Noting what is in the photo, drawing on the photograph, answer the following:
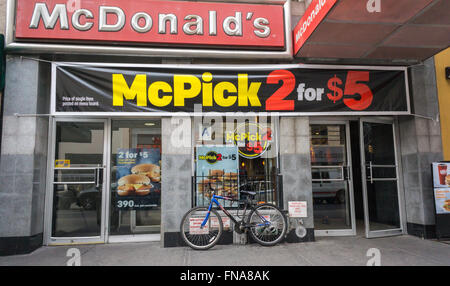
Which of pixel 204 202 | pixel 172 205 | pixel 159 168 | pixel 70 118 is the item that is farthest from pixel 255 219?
pixel 70 118

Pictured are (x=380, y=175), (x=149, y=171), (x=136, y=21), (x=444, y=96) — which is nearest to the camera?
(x=136, y=21)

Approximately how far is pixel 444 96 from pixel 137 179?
713cm

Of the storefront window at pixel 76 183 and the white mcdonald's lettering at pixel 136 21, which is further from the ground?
the white mcdonald's lettering at pixel 136 21

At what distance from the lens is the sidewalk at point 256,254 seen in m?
4.54

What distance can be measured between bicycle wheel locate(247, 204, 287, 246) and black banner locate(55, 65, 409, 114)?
6.73ft

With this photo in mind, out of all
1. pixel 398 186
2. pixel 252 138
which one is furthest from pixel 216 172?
pixel 398 186

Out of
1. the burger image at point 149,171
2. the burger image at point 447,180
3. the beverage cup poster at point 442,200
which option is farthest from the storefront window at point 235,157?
the burger image at point 447,180

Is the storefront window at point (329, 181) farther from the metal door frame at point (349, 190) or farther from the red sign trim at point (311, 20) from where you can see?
the red sign trim at point (311, 20)

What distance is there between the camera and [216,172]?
5918mm

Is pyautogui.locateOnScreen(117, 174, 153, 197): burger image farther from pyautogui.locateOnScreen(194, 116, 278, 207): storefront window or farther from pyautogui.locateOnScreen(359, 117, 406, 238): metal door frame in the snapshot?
pyautogui.locateOnScreen(359, 117, 406, 238): metal door frame

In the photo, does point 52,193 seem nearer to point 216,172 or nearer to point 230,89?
point 216,172

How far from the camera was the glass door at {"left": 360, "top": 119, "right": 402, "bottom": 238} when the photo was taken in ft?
21.0

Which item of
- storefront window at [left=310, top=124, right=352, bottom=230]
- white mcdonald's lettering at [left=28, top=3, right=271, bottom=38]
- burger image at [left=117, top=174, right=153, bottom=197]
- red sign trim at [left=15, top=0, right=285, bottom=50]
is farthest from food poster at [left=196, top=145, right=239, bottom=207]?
Answer: white mcdonald's lettering at [left=28, top=3, right=271, bottom=38]

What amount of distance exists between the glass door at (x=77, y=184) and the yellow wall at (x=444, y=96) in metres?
7.53
